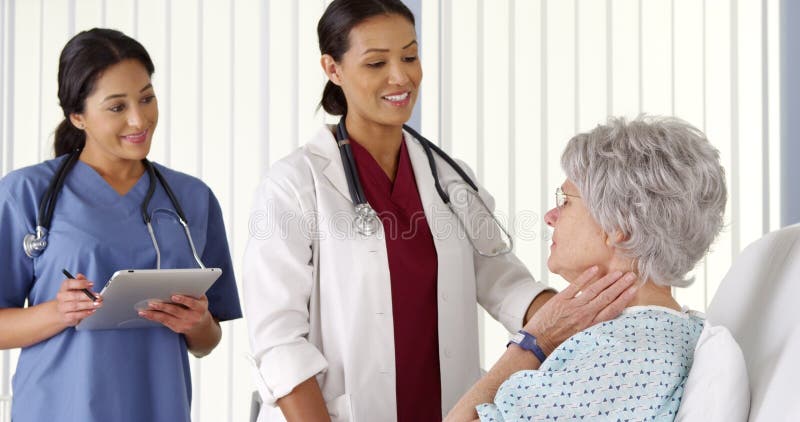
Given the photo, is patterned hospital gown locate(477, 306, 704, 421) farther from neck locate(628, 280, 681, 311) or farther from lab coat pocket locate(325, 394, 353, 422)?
lab coat pocket locate(325, 394, 353, 422)

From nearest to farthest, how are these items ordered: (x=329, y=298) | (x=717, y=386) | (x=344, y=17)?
(x=717, y=386) < (x=329, y=298) < (x=344, y=17)

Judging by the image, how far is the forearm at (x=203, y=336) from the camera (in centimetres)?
204

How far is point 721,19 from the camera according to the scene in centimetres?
323

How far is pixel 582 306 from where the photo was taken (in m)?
1.48

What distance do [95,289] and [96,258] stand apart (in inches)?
2.6

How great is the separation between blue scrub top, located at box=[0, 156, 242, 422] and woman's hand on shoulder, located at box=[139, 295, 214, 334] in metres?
0.08

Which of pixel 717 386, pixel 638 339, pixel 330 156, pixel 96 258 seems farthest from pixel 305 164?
pixel 717 386

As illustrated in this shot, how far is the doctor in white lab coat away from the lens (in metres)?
1.64

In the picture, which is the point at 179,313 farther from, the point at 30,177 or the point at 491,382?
the point at 491,382

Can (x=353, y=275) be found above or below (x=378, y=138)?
below

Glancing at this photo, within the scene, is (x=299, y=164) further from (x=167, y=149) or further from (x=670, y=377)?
(x=167, y=149)

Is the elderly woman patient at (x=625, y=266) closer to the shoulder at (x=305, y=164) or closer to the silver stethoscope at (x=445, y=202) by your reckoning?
the silver stethoscope at (x=445, y=202)

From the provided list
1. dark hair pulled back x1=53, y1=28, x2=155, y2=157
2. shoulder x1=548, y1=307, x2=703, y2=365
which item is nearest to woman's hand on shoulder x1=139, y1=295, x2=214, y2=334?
dark hair pulled back x1=53, y1=28, x2=155, y2=157

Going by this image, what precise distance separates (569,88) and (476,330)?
161 cm
